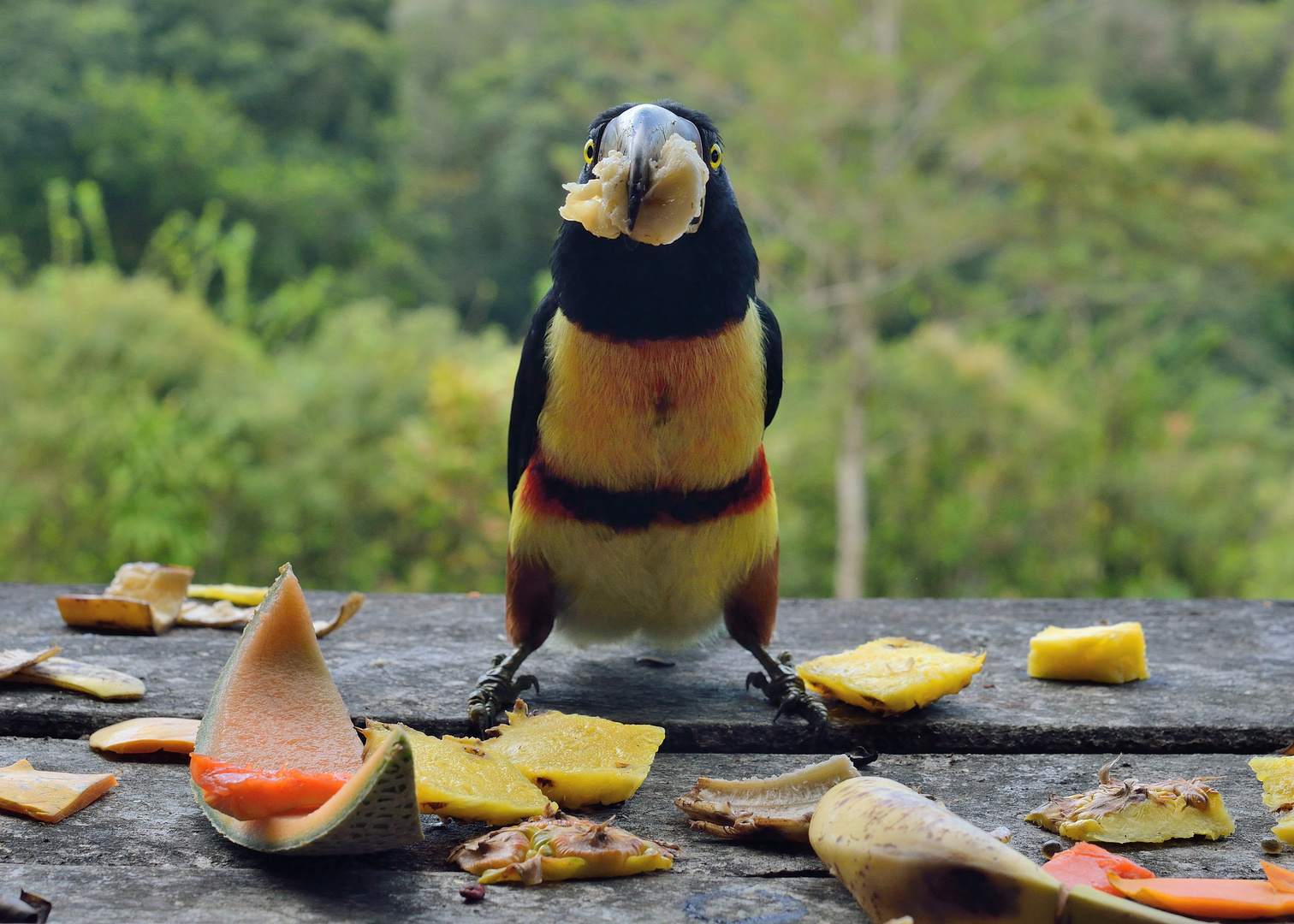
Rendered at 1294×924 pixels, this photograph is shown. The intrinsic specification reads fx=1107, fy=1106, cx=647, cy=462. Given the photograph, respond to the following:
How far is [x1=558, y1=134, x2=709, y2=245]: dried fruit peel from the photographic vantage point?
180 centimetres

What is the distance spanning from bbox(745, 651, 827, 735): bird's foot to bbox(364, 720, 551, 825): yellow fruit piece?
61 cm

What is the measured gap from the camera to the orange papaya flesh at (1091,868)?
4.61 ft

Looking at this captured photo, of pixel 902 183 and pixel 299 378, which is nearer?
pixel 299 378

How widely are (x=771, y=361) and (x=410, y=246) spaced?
1177 centimetres

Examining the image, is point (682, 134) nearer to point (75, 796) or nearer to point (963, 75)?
point (75, 796)

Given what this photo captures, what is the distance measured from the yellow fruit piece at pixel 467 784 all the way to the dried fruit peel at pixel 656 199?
87 centimetres

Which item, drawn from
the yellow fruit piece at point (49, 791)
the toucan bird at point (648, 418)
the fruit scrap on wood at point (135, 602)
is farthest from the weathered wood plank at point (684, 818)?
the fruit scrap on wood at point (135, 602)

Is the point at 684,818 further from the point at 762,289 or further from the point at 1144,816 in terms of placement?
the point at 762,289

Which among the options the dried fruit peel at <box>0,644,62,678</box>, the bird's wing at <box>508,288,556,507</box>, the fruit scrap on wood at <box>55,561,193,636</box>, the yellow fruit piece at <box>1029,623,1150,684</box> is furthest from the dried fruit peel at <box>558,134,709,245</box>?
the fruit scrap on wood at <box>55,561,193,636</box>

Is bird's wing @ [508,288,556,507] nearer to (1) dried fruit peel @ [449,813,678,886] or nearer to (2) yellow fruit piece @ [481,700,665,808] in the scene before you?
(2) yellow fruit piece @ [481,700,665,808]

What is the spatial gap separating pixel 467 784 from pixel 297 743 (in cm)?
31

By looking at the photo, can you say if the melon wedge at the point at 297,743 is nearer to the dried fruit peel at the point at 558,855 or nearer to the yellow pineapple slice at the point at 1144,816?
the dried fruit peel at the point at 558,855

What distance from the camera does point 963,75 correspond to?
34.2ft

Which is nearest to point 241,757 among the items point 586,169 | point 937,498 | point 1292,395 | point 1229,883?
point 586,169
